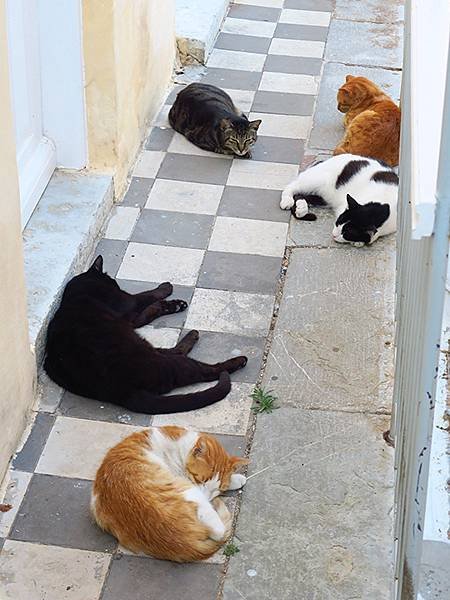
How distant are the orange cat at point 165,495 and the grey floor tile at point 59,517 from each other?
0.07m

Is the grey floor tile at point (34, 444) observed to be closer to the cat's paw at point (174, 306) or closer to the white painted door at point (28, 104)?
the cat's paw at point (174, 306)

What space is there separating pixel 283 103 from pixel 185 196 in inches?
52.8

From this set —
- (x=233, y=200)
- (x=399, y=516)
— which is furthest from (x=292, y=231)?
(x=399, y=516)

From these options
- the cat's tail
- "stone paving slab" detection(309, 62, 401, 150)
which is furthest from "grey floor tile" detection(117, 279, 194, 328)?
"stone paving slab" detection(309, 62, 401, 150)

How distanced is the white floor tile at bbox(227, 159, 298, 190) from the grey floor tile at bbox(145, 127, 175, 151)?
1.38 ft

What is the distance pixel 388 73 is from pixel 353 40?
62cm

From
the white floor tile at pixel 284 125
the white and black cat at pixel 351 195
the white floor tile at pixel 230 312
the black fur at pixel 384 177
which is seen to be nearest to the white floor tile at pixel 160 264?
the white floor tile at pixel 230 312

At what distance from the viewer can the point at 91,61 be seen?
15.6 feet

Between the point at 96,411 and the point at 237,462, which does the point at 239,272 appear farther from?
the point at 237,462

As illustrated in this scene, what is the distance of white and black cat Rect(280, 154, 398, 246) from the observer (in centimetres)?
477

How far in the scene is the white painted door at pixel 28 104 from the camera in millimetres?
4402

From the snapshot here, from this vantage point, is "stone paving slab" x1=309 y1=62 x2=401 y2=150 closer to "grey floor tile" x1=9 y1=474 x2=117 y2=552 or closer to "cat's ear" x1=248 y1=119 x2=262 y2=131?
"cat's ear" x1=248 y1=119 x2=262 y2=131

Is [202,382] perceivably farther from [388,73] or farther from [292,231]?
[388,73]

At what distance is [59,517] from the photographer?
3.37 metres
